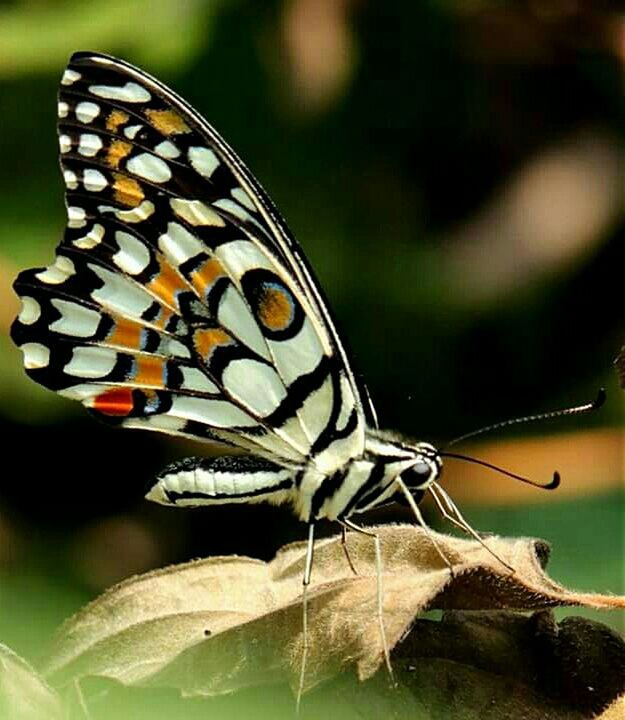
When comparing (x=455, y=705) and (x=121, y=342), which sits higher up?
(x=121, y=342)

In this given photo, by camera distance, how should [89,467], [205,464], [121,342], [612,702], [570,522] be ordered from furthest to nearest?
1. [89,467]
2. [570,522]
3. [121,342]
4. [205,464]
5. [612,702]

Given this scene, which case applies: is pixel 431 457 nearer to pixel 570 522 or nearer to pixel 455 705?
pixel 455 705

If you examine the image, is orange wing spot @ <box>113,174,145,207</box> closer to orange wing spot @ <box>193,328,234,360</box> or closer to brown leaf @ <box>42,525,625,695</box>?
orange wing spot @ <box>193,328,234,360</box>

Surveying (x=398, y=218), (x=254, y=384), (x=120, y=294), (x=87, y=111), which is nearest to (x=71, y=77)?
(x=87, y=111)

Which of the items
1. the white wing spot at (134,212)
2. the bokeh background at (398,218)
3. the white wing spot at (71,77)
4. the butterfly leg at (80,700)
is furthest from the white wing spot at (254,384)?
the bokeh background at (398,218)

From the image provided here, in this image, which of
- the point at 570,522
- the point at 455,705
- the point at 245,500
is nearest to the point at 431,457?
the point at 245,500

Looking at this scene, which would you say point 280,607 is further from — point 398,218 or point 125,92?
point 398,218

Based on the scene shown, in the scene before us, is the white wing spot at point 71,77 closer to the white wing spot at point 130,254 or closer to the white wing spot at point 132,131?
the white wing spot at point 132,131
